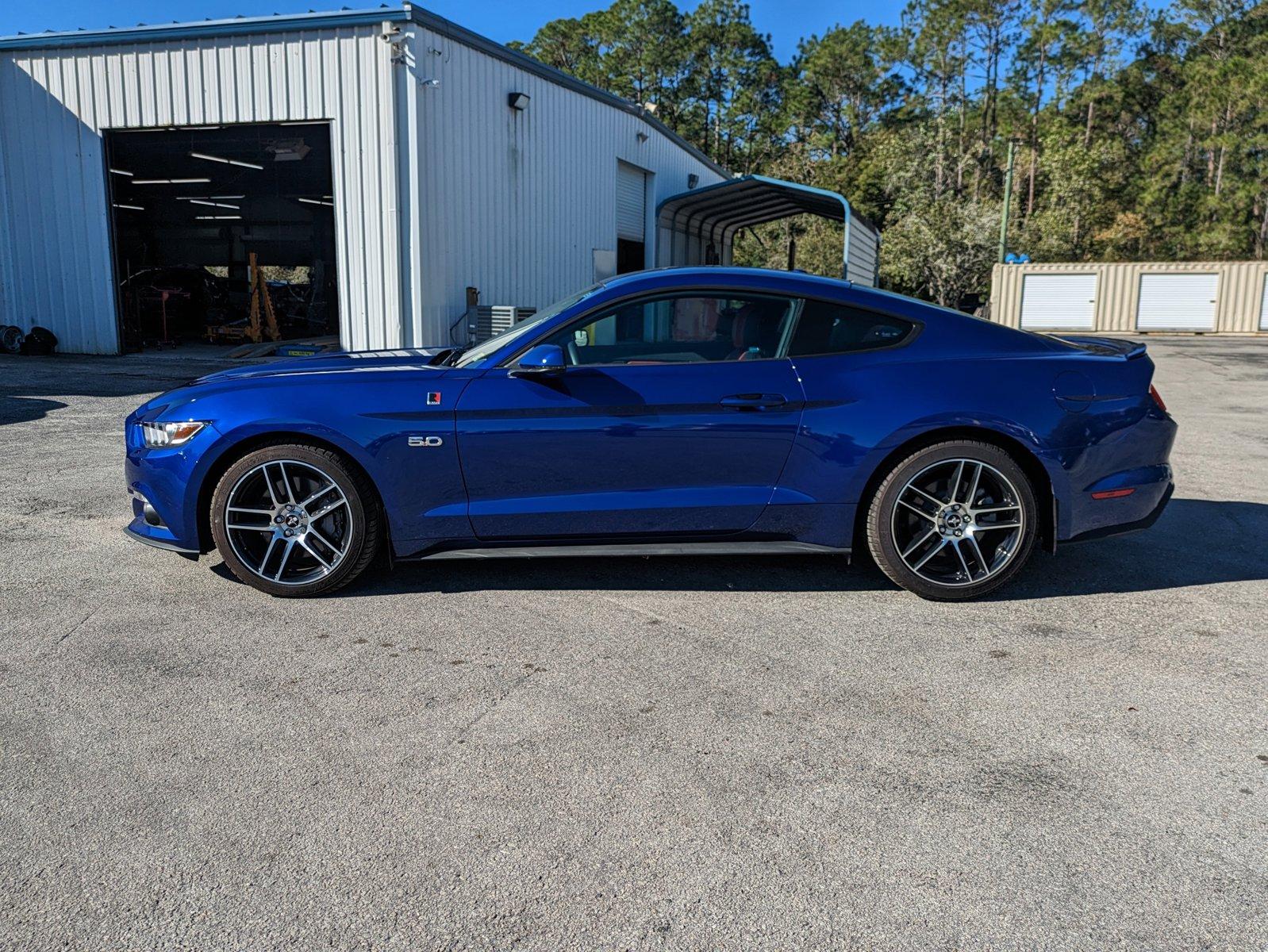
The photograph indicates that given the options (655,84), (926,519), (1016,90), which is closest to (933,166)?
(1016,90)

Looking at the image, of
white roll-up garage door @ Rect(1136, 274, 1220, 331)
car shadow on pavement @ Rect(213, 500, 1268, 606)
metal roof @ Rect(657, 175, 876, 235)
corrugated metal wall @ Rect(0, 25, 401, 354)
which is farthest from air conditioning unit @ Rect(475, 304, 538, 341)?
white roll-up garage door @ Rect(1136, 274, 1220, 331)

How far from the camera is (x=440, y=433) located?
4230mm

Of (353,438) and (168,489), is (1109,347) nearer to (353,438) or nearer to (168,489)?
(353,438)

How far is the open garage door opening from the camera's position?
58.7ft

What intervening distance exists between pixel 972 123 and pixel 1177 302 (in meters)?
36.7

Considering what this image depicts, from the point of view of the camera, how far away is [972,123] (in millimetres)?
67688

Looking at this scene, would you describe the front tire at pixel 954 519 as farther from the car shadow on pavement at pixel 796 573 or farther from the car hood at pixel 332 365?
the car hood at pixel 332 365

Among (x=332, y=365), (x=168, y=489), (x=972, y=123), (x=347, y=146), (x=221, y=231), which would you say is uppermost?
(x=972, y=123)

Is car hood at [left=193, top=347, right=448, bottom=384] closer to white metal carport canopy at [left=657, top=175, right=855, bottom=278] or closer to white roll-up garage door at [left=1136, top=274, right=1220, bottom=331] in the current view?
white metal carport canopy at [left=657, top=175, right=855, bottom=278]

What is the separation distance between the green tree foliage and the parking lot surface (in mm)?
46267

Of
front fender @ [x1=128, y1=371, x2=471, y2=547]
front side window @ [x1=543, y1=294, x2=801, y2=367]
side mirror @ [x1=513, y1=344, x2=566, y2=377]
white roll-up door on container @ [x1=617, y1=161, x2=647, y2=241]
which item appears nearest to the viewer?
side mirror @ [x1=513, y1=344, x2=566, y2=377]

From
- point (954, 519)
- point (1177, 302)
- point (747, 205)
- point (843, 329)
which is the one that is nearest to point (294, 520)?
point (843, 329)

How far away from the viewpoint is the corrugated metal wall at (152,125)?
15.0 meters

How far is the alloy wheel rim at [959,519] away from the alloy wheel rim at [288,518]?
2.48 m
